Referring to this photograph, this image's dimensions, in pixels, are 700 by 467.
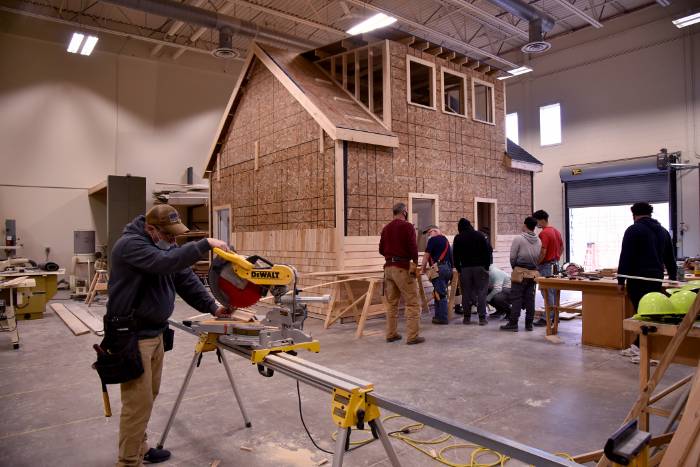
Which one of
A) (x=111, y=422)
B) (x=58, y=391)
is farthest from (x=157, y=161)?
(x=111, y=422)

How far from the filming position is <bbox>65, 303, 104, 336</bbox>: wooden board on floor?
27.0ft

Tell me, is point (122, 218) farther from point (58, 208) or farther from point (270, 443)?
point (270, 443)

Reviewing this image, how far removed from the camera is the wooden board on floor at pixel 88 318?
824 cm

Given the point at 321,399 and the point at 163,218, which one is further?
the point at 321,399

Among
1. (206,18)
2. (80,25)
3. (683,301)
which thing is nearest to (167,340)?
(683,301)

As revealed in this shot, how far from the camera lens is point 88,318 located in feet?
30.6

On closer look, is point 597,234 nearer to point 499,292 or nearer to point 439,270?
point 499,292

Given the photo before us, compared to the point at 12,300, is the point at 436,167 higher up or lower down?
higher up

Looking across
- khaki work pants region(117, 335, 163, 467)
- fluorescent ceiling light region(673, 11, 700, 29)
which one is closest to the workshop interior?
khaki work pants region(117, 335, 163, 467)

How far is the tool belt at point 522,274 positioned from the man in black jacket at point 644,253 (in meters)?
1.82

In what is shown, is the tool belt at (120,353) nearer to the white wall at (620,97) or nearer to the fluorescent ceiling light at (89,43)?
the fluorescent ceiling light at (89,43)

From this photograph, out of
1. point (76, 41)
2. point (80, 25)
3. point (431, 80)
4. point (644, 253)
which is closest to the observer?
point (644, 253)

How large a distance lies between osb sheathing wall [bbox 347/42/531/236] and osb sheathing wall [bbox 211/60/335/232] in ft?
2.54

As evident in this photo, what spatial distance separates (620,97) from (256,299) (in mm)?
15993
